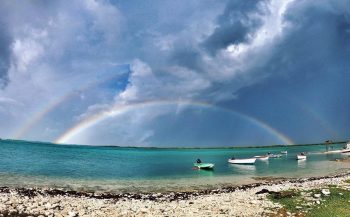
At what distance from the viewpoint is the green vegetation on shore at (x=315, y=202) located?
23.8 meters

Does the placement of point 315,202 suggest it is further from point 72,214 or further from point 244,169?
point 244,169

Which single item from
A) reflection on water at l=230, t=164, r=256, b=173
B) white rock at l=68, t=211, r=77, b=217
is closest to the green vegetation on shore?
white rock at l=68, t=211, r=77, b=217

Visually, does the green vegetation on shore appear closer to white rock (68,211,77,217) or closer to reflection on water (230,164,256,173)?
white rock (68,211,77,217)

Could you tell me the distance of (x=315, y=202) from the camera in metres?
26.8

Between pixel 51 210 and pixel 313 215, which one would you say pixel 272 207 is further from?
pixel 51 210

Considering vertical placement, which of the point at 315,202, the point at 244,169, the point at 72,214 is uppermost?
the point at 315,202

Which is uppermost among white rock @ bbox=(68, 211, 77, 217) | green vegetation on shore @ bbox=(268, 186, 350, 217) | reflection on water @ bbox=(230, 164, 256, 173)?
green vegetation on shore @ bbox=(268, 186, 350, 217)

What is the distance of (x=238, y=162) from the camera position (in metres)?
104

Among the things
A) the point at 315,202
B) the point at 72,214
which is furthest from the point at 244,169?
the point at 72,214

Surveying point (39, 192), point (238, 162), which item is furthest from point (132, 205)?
point (238, 162)

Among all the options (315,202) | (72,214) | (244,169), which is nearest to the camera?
(72,214)

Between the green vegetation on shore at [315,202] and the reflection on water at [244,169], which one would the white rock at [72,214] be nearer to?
the green vegetation on shore at [315,202]

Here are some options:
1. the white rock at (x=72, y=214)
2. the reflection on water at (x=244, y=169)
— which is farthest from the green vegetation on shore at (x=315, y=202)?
the reflection on water at (x=244, y=169)

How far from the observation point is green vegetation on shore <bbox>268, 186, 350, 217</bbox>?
23.8 m
